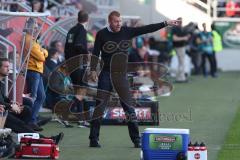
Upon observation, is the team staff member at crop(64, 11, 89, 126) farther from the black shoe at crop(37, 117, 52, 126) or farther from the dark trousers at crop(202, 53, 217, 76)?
the dark trousers at crop(202, 53, 217, 76)

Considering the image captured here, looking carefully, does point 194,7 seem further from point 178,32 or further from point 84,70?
point 84,70

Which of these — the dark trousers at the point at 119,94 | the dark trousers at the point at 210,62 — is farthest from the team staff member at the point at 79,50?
the dark trousers at the point at 210,62

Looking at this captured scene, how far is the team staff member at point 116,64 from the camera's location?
556 inches

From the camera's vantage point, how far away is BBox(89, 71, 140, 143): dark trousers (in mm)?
14128

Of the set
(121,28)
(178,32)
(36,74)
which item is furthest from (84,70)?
(178,32)

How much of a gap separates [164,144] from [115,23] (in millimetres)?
2648

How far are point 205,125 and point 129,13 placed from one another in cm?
1526

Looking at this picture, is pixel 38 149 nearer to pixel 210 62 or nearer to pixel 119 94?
pixel 119 94

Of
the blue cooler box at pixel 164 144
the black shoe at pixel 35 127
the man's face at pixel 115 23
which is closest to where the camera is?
the blue cooler box at pixel 164 144

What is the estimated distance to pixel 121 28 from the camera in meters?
14.3

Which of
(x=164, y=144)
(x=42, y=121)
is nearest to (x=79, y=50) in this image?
(x=42, y=121)

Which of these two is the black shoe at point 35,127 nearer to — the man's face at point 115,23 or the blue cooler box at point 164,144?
the man's face at point 115,23

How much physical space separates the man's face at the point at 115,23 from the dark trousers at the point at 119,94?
71 centimetres

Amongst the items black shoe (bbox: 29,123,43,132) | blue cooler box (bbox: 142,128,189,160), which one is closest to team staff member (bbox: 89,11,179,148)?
black shoe (bbox: 29,123,43,132)
